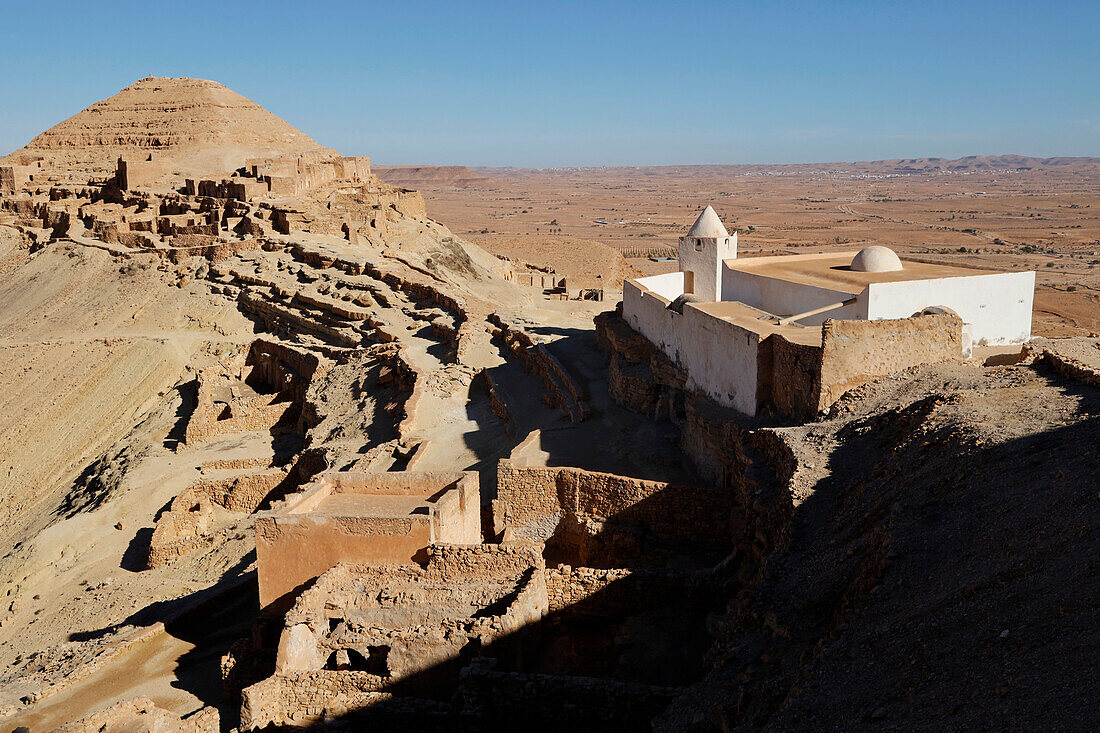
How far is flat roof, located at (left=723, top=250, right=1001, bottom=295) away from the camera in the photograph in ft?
46.1

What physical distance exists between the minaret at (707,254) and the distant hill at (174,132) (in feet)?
107

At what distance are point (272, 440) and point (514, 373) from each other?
214 inches

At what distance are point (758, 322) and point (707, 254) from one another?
15.9ft

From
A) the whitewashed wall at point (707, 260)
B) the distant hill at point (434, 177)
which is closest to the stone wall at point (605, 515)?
the whitewashed wall at point (707, 260)

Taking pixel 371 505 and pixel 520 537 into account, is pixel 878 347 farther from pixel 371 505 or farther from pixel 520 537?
pixel 371 505

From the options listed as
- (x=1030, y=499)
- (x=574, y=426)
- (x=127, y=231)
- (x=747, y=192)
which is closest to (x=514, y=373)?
(x=574, y=426)

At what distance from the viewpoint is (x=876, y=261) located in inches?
597

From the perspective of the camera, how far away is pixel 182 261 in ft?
98.9

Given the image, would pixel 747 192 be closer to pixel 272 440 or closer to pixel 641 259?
pixel 641 259

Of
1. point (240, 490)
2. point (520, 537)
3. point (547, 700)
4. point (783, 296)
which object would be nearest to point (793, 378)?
point (520, 537)

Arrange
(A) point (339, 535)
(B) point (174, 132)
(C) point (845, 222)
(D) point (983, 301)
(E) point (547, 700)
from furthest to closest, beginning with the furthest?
1. (C) point (845, 222)
2. (B) point (174, 132)
3. (D) point (983, 301)
4. (A) point (339, 535)
5. (E) point (547, 700)

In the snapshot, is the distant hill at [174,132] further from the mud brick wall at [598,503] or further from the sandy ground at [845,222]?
the mud brick wall at [598,503]

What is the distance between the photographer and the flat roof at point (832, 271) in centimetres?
1406

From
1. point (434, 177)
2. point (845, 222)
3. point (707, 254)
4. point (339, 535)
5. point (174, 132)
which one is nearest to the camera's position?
point (339, 535)
